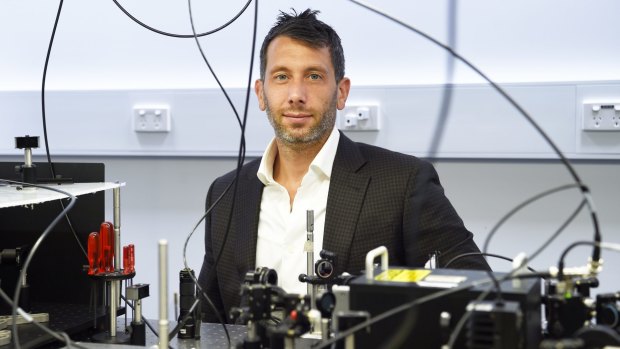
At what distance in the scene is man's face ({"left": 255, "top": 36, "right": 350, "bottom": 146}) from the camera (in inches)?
86.1

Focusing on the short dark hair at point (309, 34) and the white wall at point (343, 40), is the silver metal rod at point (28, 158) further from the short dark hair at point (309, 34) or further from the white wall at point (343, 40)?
the white wall at point (343, 40)

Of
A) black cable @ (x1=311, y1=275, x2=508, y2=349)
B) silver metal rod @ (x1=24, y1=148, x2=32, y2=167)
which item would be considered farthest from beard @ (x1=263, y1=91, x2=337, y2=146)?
black cable @ (x1=311, y1=275, x2=508, y2=349)

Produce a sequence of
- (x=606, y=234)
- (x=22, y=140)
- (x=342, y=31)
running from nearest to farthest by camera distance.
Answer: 1. (x=22, y=140)
2. (x=606, y=234)
3. (x=342, y=31)

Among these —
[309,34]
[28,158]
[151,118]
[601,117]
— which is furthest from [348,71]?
[28,158]

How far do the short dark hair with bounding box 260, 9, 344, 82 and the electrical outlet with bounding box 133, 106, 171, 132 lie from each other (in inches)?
28.5

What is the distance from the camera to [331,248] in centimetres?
203

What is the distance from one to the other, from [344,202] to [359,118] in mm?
716

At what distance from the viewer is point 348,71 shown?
283 cm

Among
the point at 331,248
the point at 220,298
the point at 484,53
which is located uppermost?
the point at 484,53

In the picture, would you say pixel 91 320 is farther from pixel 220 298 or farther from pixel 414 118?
pixel 414 118

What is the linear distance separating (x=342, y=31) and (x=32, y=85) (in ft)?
4.08

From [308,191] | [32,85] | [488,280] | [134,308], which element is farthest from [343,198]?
[32,85]

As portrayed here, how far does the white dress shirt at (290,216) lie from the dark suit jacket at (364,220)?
3 cm

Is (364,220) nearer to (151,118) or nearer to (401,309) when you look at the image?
(401,309)
